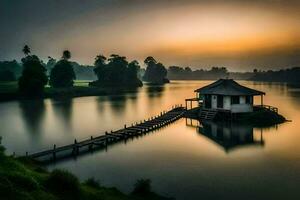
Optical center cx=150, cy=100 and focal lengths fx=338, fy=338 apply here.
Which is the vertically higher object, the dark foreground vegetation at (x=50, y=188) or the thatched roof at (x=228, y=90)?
the thatched roof at (x=228, y=90)

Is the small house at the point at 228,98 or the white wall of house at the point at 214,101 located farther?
the white wall of house at the point at 214,101

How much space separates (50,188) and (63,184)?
2.25 ft

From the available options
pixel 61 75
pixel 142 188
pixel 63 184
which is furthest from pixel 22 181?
pixel 61 75

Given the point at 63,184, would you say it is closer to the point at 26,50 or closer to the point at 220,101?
the point at 220,101

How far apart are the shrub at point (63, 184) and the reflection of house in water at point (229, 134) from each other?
20.8m

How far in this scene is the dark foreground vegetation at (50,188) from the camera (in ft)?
50.5

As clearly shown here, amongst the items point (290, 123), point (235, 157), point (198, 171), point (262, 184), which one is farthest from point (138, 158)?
point (290, 123)

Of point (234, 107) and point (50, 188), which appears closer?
point (50, 188)

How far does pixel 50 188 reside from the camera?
17.8m

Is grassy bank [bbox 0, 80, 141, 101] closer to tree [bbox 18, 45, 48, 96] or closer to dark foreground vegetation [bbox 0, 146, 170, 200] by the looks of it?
tree [bbox 18, 45, 48, 96]

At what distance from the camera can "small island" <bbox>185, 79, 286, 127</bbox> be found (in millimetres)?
52594

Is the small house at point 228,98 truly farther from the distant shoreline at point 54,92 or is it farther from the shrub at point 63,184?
the distant shoreline at point 54,92

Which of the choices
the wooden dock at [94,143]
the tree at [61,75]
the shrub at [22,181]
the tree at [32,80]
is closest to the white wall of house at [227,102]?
the wooden dock at [94,143]

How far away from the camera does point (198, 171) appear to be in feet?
90.2
